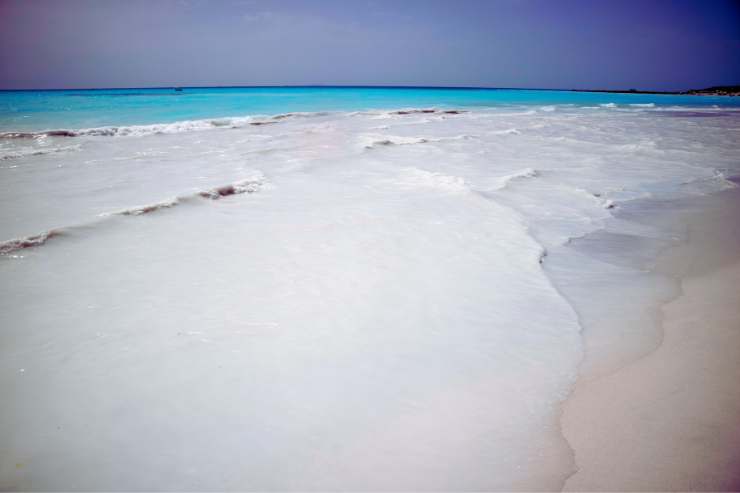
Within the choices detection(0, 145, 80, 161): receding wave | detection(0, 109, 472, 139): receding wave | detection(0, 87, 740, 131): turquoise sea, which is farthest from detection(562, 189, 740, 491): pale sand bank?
detection(0, 87, 740, 131): turquoise sea

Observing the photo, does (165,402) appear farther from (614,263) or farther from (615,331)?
(614,263)

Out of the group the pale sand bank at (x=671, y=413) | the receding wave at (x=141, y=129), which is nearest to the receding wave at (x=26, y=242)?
the pale sand bank at (x=671, y=413)

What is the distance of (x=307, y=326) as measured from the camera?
129 inches

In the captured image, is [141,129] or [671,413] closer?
[671,413]

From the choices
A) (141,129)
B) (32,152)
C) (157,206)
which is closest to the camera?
(157,206)

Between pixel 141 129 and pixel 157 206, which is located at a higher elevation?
pixel 141 129

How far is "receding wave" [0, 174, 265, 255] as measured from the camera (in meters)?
4.66

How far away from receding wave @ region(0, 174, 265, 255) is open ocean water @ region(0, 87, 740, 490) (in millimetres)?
37

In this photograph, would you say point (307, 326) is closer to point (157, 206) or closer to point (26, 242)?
point (26, 242)

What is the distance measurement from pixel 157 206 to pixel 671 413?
686 centimetres

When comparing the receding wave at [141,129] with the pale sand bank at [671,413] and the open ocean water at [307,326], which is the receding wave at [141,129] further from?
the pale sand bank at [671,413]

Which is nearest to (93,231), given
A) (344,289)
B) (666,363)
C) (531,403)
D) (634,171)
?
(344,289)

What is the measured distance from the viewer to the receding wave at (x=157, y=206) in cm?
466

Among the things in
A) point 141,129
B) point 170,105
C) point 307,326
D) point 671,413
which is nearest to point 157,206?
point 307,326
